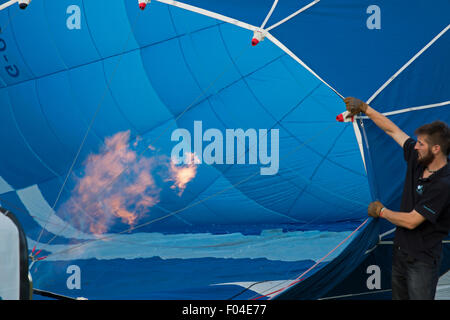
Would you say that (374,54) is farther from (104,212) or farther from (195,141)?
(104,212)

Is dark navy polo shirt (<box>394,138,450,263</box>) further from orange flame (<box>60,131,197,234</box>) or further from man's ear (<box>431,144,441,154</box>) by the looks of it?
orange flame (<box>60,131,197,234</box>)

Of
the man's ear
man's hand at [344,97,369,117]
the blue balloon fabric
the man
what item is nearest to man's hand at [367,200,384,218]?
the man

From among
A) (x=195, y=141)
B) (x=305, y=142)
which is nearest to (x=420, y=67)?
(x=305, y=142)

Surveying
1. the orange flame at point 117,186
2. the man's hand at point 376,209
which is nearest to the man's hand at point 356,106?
the man's hand at point 376,209

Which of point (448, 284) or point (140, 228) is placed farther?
point (140, 228)

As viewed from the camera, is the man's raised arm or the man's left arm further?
the man's raised arm

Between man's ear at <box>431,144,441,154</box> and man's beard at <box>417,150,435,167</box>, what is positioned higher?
man's ear at <box>431,144,441,154</box>

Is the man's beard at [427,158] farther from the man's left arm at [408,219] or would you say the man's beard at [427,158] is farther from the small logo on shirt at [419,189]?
the man's left arm at [408,219]
